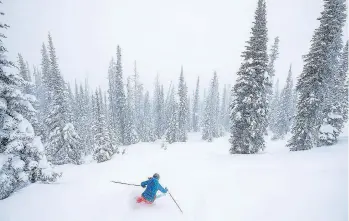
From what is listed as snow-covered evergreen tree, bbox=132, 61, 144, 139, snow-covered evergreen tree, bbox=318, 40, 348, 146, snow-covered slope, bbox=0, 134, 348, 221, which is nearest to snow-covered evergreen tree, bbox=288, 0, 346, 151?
snow-covered evergreen tree, bbox=318, 40, 348, 146

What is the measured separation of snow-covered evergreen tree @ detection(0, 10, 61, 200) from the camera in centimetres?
927

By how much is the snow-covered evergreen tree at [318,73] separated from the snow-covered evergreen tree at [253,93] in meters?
3.92

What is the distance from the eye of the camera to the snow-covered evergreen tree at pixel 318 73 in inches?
700

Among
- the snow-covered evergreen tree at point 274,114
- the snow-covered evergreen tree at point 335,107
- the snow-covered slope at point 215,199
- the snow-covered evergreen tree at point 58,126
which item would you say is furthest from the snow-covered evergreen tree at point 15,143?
the snow-covered evergreen tree at point 274,114

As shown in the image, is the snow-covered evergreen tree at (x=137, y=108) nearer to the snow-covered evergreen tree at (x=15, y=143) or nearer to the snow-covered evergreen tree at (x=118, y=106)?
the snow-covered evergreen tree at (x=118, y=106)

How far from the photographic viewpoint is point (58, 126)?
2833 cm

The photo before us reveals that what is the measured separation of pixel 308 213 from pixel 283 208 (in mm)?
744

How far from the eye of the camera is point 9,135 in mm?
9641

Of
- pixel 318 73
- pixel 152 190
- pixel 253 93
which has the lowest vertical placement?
pixel 152 190

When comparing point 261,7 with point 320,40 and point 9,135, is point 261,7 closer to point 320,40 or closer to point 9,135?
point 320,40

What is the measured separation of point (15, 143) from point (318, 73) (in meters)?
23.8

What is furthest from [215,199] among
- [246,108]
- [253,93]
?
[253,93]

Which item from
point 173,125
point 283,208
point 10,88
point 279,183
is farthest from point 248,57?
point 173,125

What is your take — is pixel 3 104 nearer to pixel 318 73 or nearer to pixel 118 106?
pixel 318 73
